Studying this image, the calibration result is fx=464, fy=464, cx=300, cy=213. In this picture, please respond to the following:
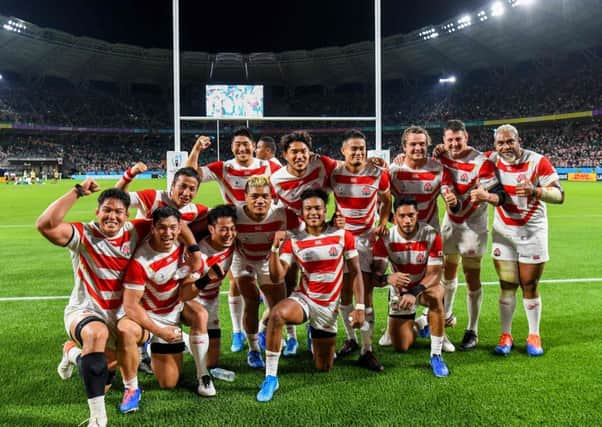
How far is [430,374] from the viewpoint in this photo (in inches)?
131

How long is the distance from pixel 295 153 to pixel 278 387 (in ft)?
5.70

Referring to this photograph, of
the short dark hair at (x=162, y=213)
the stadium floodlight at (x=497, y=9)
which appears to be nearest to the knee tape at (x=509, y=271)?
the short dark hair at (x=162, y=213)

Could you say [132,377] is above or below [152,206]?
below

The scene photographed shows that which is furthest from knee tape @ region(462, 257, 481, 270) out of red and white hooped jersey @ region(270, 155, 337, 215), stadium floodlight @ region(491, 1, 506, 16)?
stadium floodlight @ region(491, 1, 506, 16)

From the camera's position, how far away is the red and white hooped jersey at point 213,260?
3453 mm

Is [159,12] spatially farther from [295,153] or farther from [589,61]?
A: [295,153]

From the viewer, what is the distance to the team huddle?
298 cm

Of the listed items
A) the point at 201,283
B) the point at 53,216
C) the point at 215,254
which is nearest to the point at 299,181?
the point at 215,254

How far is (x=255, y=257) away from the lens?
3.72 metres

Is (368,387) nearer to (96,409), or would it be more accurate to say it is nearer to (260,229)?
(260,229)

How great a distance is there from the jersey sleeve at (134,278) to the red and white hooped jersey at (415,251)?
1.85 m

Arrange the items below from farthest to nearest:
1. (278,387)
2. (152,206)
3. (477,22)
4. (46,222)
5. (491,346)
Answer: (477,22), (491,346), (152,206), (278,387), (46,222)

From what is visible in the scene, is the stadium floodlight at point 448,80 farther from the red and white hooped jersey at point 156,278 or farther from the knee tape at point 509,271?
the red and white hooped jersey at point 156,278

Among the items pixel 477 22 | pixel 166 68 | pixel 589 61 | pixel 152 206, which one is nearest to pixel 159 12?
pixel 166 68
